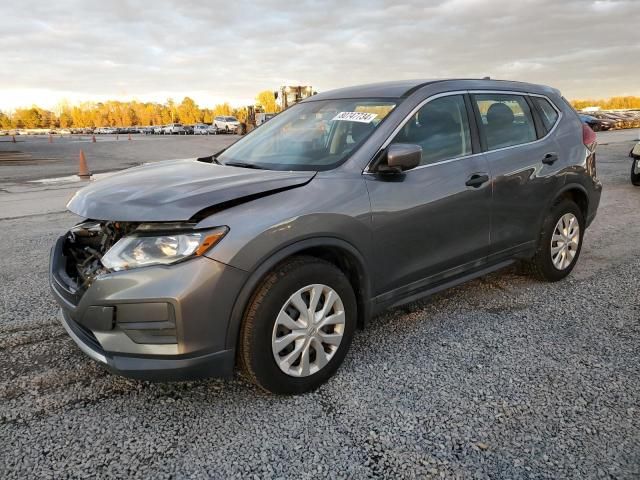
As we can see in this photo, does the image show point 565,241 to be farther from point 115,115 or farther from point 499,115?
point 115,115

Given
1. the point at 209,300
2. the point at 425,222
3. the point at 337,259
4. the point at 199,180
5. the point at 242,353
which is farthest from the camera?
the point at 425,222

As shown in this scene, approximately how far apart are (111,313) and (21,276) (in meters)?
3.09

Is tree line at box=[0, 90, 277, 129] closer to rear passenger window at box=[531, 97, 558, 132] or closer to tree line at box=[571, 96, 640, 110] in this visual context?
tree line at box=[571, 96, 640, 110]

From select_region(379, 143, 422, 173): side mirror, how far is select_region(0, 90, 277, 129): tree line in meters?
149

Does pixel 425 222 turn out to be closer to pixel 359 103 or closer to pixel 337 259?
pixel 337 259

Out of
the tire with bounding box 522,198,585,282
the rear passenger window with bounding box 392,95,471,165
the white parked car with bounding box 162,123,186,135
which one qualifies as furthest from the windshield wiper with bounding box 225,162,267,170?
the white parked car with bounding box 162,123,186,135

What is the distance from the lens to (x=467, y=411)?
2.62 metres

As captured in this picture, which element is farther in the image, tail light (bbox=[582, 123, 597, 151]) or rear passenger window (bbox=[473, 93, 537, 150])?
tail light (bbox=[582, 123, 597, 151])

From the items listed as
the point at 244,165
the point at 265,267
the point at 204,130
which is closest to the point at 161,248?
the point at 265,267

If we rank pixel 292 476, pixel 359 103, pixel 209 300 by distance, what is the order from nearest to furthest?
pixel 292 476, pixel 209 300, pixel 359 103

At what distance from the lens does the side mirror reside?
2852 millimetres

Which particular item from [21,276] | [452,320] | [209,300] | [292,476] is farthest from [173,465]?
[21,276]

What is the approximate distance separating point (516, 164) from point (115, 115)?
17081 cm

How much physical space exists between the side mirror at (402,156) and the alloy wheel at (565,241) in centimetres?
205
